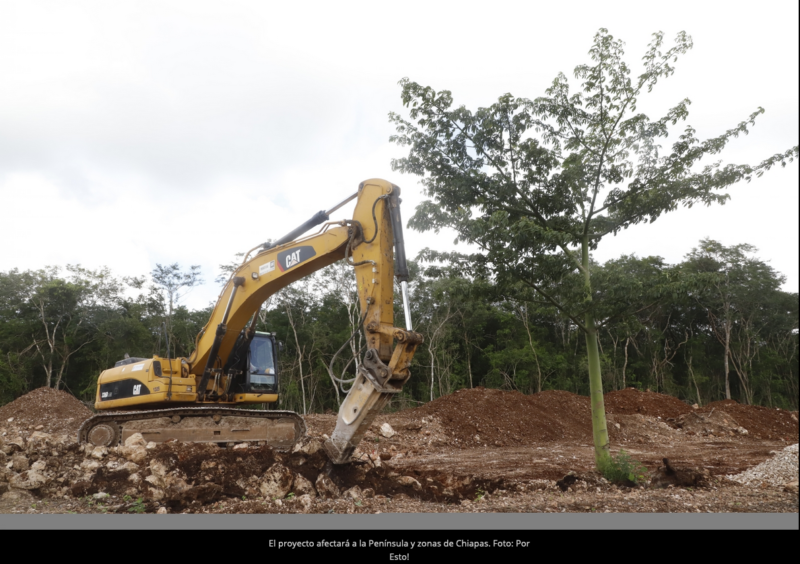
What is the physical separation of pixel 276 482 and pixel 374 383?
5.94 feet

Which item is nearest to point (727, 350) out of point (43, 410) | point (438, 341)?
point (438, 341)

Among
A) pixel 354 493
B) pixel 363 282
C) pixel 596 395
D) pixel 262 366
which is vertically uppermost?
pixel 363 282

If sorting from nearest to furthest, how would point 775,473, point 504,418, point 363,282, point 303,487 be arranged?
point 775,473
point 303,487
point 363,282
point 504,418

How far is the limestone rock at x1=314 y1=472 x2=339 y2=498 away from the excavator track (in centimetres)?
205

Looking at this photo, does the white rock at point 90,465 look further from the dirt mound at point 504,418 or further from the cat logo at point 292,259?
the dirt mound at point 504,418

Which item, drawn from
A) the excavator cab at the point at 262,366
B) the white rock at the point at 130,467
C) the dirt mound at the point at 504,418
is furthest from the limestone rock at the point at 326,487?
the dirt mound at the point at 504,418

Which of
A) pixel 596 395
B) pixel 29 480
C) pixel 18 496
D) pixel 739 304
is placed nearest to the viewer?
pixel 18 496

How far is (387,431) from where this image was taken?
46.7 feet

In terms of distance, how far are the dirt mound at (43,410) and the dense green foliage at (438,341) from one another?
2.83 feet

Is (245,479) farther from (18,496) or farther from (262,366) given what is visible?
(262,366)

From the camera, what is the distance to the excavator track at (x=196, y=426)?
807cm

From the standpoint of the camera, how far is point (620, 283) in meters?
6.78

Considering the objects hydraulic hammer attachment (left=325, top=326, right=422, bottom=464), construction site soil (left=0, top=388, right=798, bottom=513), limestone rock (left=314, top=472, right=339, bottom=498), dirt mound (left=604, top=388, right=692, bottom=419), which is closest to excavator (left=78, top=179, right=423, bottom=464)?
hydraulic hammer attachment (left=325, top=326, right=422, bottom=464)

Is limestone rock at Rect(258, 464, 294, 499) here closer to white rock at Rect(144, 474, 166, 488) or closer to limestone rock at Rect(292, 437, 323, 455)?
limestone rock at Rect(292, 437, 323, 455)
